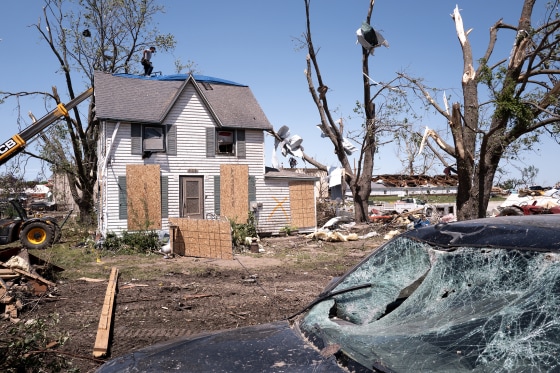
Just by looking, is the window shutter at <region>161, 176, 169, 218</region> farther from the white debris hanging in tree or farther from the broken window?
the white debris hanging in tree

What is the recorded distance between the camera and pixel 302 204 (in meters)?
22.4

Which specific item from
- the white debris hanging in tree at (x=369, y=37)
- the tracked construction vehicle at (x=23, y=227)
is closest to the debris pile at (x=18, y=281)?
the tracked construction vehicle at (x=23, y=227)

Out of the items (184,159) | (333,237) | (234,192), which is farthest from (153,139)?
(333,237)

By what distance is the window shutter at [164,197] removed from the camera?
1936 centimetres

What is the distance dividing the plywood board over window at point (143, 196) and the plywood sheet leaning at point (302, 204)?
6154 mm

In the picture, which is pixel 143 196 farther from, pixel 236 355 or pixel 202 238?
pixel 236 355

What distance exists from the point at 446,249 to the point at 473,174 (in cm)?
1154

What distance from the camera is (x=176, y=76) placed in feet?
73.7

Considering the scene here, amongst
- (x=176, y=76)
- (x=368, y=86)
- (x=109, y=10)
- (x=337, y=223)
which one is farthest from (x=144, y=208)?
(x=109, y=10)

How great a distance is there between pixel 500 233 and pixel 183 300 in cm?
695

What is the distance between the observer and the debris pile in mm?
7551

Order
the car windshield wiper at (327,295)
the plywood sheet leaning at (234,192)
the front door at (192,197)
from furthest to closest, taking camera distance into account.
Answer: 1. the plywood sheet leaning at (234,192)
2. the front door at (192,197)
3. the car windshield wiper at (327,295)

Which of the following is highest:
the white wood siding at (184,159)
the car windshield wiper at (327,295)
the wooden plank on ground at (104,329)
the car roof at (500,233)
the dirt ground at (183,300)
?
the white wood siding at (184,159)

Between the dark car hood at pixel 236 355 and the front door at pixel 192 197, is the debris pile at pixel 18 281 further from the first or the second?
the front door at pixel 192 197
